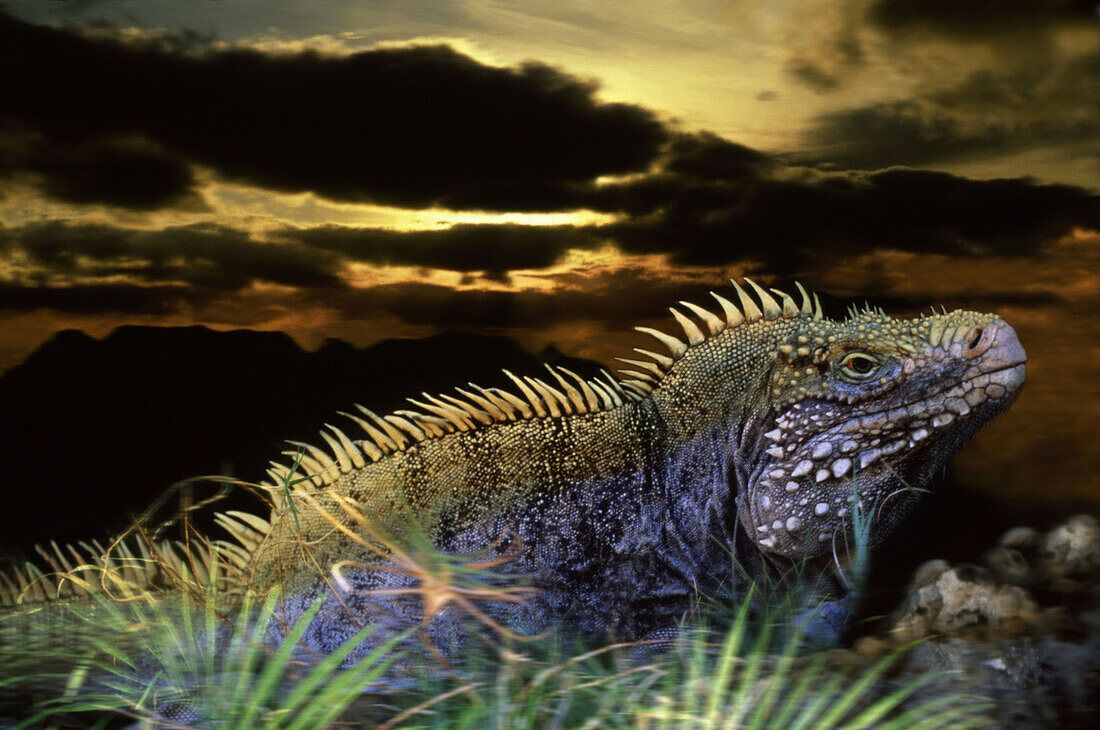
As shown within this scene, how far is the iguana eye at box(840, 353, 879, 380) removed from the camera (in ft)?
12.1

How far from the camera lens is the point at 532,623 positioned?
3.71 meters

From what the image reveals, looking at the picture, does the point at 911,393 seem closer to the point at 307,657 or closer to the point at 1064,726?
the point at 1064,726

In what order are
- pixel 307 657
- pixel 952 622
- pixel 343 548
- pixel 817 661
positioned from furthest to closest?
pixel 343 548 < pixel 307 657 < pixel 952 622 < pixel 817 661


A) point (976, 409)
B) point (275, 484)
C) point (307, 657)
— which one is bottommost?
point (307, 657)

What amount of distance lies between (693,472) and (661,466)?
136mm

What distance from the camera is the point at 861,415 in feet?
12.1

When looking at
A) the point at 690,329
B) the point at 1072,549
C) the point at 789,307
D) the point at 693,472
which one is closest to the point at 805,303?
the point at 789,307

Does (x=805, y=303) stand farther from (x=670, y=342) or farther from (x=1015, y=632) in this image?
(x=1015, y=632)

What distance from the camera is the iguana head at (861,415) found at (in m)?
3.62

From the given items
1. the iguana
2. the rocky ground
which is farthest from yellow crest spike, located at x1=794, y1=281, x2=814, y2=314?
the rocky ground

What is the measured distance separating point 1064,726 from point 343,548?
8.97ft

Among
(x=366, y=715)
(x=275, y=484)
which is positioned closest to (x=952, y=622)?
(x=366, y=715)

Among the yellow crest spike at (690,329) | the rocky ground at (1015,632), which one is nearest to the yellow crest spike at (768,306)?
the yellow crest spike at (690,329)

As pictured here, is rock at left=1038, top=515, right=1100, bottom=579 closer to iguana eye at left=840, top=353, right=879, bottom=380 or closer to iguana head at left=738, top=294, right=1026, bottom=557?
iguana head at left=738, top=294, right=1026, bottom=557
